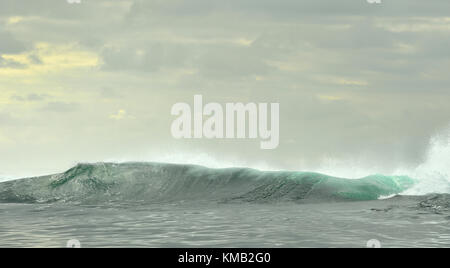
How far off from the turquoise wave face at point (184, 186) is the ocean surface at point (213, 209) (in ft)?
0.16

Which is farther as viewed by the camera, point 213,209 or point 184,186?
point 184,186

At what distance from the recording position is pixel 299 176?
75.8 feet

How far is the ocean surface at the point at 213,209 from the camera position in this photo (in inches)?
417

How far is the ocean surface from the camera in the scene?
34.7 feet

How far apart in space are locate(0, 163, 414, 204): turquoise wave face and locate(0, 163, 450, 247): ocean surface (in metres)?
0.05

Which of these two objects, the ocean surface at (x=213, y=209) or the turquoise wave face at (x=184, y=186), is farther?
the turquoise wave face at (x=184, y=186)

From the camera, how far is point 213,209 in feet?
57.5

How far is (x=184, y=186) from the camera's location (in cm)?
2373

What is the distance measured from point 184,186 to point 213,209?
252 inches

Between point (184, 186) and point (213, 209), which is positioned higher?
point (184, 186)

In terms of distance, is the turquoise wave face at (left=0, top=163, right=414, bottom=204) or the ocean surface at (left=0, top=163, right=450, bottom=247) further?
the turquoise wave face at (left=0, top=163, right=414, bottom=204)

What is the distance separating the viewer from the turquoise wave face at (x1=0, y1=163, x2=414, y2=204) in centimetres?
2120

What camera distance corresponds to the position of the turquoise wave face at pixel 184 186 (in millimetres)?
21203
